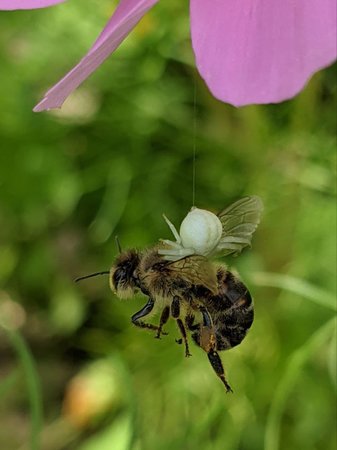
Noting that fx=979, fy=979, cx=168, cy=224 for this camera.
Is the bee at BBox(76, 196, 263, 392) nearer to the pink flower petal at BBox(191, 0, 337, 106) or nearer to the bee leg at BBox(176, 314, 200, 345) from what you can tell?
the bee leg at BBox(176, 314, 200, 345)

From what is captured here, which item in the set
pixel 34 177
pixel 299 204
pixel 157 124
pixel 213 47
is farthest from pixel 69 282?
pixel 213 47

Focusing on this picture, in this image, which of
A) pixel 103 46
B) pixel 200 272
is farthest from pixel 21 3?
pixel 200 272

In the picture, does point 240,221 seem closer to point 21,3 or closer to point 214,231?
point 214,231

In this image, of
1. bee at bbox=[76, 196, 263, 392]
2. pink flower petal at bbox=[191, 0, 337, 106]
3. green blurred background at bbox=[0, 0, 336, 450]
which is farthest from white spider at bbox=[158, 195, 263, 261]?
green blurred background at bbox=[0, 0, 336, 450]

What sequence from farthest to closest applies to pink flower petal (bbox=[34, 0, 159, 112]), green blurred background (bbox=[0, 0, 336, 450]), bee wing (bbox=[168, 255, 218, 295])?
green blurred background (bbox=[0, 0, 336, 450]), bee wing (bbox=[168, 255, 218, 295]), pink flower petal (bbox=[34, 0, 159, 112])

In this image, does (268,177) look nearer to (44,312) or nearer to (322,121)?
(322,121)

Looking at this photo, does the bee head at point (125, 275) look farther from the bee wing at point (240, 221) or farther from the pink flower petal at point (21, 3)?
the pink flower petal at point (21, 3)
